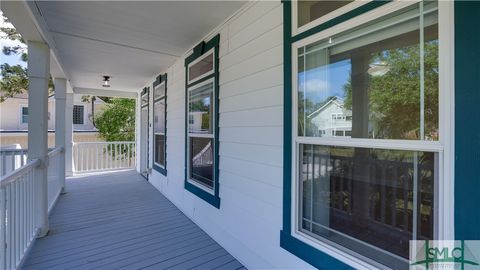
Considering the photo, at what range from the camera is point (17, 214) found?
2576mm

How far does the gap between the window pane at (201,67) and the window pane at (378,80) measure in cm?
176

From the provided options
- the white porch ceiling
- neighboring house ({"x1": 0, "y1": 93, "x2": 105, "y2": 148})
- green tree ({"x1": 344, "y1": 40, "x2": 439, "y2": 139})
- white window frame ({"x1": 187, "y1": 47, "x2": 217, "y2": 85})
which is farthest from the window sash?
green tree ({"x1": 344, "y1": 40, "x2": 439, "y2": 139})

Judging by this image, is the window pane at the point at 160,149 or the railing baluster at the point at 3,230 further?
the window pane at the point at 160,149

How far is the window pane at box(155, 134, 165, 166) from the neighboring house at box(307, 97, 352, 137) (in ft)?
14.2

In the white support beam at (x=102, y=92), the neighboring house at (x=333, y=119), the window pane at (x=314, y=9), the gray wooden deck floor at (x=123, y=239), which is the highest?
the white support beam at (x=102, y=92)

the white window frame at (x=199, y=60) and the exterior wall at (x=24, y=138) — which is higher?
the white window frame at (x=199, y=60)

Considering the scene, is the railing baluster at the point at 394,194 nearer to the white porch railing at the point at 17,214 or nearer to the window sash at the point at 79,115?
the white porch railing at the point at 17,214

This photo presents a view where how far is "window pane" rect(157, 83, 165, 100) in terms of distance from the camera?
553 centimetres

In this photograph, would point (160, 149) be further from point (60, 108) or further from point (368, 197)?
point (368, 197)

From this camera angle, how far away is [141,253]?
9.12 ft

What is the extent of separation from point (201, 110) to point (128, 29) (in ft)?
4.47

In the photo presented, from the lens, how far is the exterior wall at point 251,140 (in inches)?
83.6

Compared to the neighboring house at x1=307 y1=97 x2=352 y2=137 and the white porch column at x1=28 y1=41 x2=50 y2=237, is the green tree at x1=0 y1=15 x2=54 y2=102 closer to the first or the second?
the white porch column at x1=28 y1=41 x2=50 y2=237

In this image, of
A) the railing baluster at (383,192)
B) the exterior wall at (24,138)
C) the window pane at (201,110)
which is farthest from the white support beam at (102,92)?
the railing baluster at (383,192)
